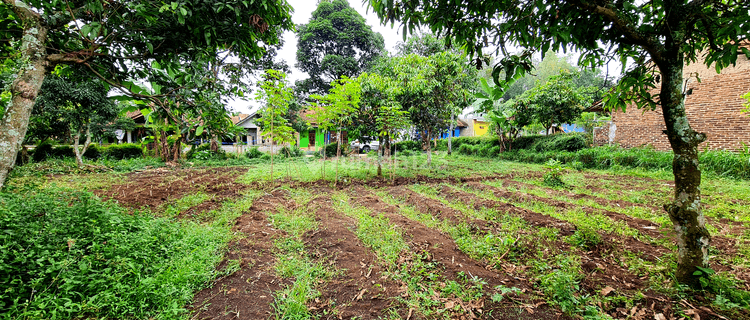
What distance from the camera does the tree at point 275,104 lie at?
631cm

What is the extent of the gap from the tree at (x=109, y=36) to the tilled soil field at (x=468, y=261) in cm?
212

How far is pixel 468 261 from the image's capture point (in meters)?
2.90

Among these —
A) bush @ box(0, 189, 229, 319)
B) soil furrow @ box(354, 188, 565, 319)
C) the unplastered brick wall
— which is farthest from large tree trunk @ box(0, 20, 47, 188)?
the unplastered brick wall

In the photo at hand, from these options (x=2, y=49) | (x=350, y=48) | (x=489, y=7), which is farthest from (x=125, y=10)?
(x=350, y=48)

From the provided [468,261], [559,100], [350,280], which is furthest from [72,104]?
[559,100]

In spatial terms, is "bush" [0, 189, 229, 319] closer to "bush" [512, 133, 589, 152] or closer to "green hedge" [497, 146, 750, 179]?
"green hedge" [497, 146, 750, 179]

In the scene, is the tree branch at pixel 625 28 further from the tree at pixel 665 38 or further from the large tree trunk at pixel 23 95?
the large tree trunk at pixel 23 95

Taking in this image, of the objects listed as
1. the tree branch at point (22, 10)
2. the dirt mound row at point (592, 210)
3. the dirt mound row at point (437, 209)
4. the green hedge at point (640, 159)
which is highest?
the tree branch at point (22, 10)

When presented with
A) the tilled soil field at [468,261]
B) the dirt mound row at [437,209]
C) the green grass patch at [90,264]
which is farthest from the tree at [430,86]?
the green grass patch at [90,264]

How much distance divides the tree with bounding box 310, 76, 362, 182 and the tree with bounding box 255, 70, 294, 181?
0.72 m

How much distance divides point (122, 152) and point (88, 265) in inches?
679

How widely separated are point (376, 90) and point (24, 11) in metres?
6.34

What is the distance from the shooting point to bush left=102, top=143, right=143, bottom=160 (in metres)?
14.2

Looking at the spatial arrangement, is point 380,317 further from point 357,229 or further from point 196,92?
point 196,92
